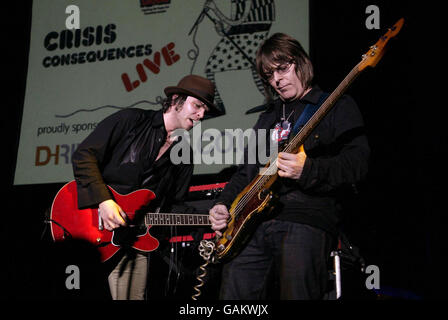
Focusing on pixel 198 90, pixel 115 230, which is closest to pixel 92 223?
pixel 115 230

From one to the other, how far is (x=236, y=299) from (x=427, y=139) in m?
2.25

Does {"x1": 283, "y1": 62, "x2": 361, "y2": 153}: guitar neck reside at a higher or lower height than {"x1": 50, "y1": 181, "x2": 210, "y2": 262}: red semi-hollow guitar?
higher

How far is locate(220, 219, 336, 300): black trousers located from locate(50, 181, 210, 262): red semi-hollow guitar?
89 centimetres

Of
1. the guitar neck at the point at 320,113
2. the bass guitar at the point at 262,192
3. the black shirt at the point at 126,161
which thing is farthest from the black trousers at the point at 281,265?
the black shirt at the point at 126,161

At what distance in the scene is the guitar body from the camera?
9.67 ft

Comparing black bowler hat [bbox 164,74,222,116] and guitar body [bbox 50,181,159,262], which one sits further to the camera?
black bowler hat [bbox 164,74,222,116]

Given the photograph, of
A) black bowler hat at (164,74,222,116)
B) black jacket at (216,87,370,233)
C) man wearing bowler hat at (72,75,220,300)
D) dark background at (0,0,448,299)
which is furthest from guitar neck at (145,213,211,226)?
black jacket at (216,87,370,233)

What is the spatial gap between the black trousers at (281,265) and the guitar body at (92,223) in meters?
0.92

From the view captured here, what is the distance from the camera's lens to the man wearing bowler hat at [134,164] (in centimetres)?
288

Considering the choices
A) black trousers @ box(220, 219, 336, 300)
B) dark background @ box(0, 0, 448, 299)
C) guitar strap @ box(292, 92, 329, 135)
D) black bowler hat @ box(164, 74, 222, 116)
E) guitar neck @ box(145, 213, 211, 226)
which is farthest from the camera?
dark background @ box(0, 0, 448, 299)

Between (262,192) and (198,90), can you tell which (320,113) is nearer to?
(262,192)

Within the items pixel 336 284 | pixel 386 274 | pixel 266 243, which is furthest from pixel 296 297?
pixel 386 274

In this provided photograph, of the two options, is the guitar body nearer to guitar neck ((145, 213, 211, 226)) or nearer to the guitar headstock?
guitar neck ((145, 213, 211, 226))

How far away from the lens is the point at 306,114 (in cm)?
229
